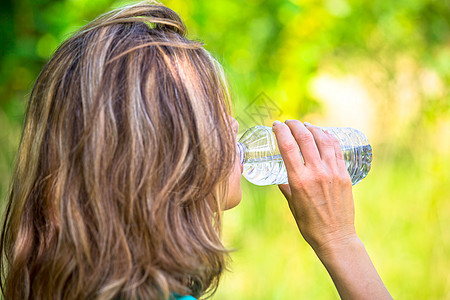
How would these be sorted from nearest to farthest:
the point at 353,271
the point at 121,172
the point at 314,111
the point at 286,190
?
the point at 121,172 < the point at 353,271 < the point at 286,190 < the point at 314,111

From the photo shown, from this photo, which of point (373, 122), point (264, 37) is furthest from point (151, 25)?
point (373, 122)

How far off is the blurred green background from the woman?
1372mm

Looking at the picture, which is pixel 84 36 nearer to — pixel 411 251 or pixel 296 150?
pixel 296 150

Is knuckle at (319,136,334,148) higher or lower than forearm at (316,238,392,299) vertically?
higher

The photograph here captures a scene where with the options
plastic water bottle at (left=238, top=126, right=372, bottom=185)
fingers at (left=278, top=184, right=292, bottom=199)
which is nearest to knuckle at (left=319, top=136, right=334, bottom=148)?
fingers at (left=278, top=184, right=292, bottom=199)

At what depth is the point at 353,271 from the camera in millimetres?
1244

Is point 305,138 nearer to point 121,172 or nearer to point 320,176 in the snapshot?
point 320,176

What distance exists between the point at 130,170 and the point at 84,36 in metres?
0.35

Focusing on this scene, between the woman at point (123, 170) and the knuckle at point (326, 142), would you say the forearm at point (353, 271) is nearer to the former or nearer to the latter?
the woman at point (123, 170)

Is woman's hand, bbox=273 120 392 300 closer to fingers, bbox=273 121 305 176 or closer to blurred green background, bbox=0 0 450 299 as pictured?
fingers, bbox=273 121 305 176

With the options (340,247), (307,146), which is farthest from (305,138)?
(340,247)

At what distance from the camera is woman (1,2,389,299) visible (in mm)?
1045

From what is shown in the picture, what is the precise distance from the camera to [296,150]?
49.8 inches

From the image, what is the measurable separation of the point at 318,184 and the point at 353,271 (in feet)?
0.77
